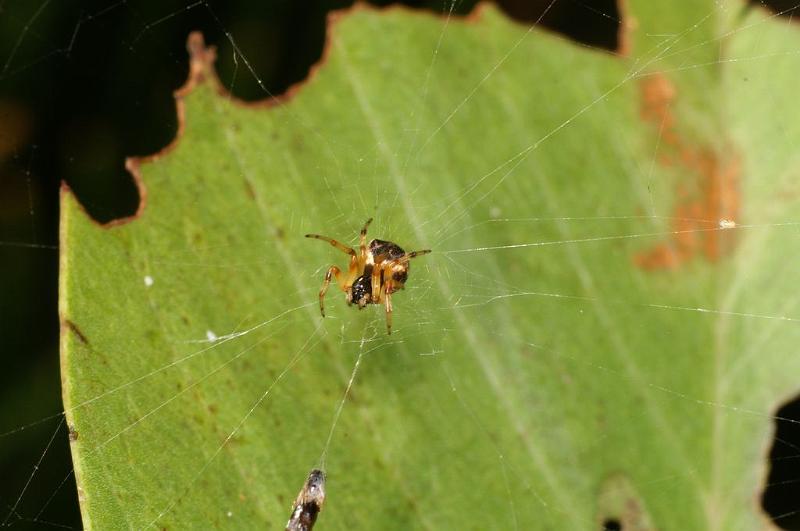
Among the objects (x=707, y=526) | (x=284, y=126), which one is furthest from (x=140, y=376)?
(x=707, y=526)

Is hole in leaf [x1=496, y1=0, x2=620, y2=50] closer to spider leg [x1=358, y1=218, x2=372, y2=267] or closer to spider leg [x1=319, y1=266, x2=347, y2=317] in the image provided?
spider leg [x1=358, y1=218, x2=372, y2=267]

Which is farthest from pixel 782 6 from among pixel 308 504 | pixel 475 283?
pixel 308 504

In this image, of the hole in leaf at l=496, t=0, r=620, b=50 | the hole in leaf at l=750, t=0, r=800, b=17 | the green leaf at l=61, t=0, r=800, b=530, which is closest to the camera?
the green leaf at l=61, t=0, r=800, b=530

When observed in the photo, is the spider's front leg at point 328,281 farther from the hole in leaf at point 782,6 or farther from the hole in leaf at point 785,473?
the hole in leaf at point 782,6

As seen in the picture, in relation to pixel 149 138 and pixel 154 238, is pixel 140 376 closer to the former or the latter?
→ pixel 154 238

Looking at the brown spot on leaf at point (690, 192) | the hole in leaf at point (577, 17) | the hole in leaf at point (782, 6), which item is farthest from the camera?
the hole in leaf at point (577, 17)

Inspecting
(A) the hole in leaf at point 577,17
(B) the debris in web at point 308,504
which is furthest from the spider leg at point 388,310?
(A) the hole in leaf at point 577,17

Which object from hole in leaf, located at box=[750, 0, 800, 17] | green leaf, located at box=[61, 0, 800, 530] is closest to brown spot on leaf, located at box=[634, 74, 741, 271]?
green leaf, located at box=[61, 0, 800, 530]
